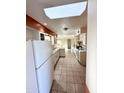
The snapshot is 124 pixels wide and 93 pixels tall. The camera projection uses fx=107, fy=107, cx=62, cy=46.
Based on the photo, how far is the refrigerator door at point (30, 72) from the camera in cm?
161

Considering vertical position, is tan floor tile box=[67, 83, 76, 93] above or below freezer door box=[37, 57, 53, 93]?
below

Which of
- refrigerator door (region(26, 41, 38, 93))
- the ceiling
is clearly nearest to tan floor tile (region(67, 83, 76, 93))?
refrigerator door (region(26, 41, 38, 93))

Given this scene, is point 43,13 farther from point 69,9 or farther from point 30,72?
point 30,72

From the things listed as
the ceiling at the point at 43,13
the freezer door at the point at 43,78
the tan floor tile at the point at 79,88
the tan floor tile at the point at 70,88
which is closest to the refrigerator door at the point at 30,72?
the freezer door at the point at 43,78

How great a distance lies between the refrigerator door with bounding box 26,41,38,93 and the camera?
1.61 meters

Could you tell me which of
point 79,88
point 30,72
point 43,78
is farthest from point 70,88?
point 30,72
